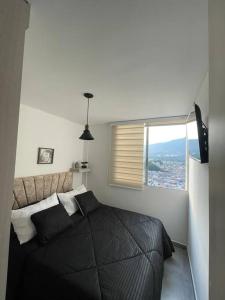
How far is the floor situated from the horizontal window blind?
53.8 inches

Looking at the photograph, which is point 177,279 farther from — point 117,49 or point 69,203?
point 117,49

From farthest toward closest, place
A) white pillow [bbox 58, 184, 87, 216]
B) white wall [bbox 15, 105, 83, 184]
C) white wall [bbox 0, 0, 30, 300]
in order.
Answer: white pillow [bbox 58, 184, 87, 216] → white wall [bbox 15, 105, 83, 184] → white wall [bbox 0, 0, 30, 300]

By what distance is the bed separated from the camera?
127cm

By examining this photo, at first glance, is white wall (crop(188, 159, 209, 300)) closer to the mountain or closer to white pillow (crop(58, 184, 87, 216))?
the mountain

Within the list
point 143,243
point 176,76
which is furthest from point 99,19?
point 143,243

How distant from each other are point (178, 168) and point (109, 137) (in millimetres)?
1688

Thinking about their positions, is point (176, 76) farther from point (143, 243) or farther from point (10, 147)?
point (143, 243)

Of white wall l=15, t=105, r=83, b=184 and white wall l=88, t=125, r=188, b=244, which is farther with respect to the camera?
white wall l=88, t=125, r=188, b=244

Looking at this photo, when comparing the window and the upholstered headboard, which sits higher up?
the window

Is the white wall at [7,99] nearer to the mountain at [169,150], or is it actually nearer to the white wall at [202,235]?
the white wall at [202,235]

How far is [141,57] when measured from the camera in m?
1.23

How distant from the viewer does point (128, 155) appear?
344 cm

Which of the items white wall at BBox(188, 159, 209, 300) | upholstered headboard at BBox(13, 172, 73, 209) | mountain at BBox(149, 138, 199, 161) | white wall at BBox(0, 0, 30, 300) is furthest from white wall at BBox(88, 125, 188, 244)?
white wall at BBox(0, 0, 30, 300)

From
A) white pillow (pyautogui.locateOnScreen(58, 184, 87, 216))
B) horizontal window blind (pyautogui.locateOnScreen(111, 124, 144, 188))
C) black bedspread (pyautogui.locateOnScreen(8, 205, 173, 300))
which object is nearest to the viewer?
black bedspread (pyautogui.locateOnScreen(8, 205, 173, 300))
